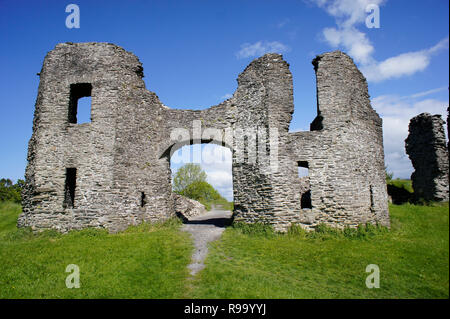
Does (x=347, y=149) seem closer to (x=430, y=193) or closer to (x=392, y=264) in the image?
(x=392, y=264)

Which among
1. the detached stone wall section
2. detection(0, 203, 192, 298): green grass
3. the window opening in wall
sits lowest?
detection(0, 203, 192, 298): green grass

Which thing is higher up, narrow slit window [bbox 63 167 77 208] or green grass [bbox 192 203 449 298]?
narrow slit window [bbox 63 167 77 208]

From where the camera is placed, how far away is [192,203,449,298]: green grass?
6414 mm

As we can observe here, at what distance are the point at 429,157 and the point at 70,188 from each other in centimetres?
1882

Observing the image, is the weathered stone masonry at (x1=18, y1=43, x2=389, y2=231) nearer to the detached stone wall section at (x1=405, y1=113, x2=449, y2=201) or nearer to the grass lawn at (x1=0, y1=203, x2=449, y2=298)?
the grass lawn at (x1=0, y1=203, x2=449, y2=298)

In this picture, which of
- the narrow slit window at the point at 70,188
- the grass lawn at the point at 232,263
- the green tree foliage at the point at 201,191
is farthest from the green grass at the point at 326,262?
the green tree foliage at the point at 201,191

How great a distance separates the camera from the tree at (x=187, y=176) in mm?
42344

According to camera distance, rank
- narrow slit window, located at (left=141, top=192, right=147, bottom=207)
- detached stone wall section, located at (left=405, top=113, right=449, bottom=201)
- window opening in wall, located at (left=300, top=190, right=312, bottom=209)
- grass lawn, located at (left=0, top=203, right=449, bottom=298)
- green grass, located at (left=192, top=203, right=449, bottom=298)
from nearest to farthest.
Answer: green grass, located at (left=192, top=203, right=449, bottom=298) < grass lawn, located at (left=0, top=203, right=449, bottom=298) < narrow slit window, located at (left=141, top=192, right=147, bottom=207) < detached stone wall section, located at (left=405, top=113, right=449, bottom=201) < window opening in wall, located at (left=300, top=190, right=312, bottom=209)

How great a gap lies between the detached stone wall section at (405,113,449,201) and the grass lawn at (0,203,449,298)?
3.43 metres

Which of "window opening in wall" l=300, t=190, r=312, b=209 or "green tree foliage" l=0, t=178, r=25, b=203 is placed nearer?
"window opening in wall" l=300, t=190, r=312, b=209

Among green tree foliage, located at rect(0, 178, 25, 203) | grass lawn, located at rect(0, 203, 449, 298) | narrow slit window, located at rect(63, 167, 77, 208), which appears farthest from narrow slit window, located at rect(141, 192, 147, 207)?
green tree foliage, located at rect(0, 178, 25, 203)

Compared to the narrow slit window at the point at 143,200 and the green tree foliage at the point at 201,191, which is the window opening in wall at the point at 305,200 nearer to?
the narrow slit window at the point at 143,200

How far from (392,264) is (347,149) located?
5292 mm
